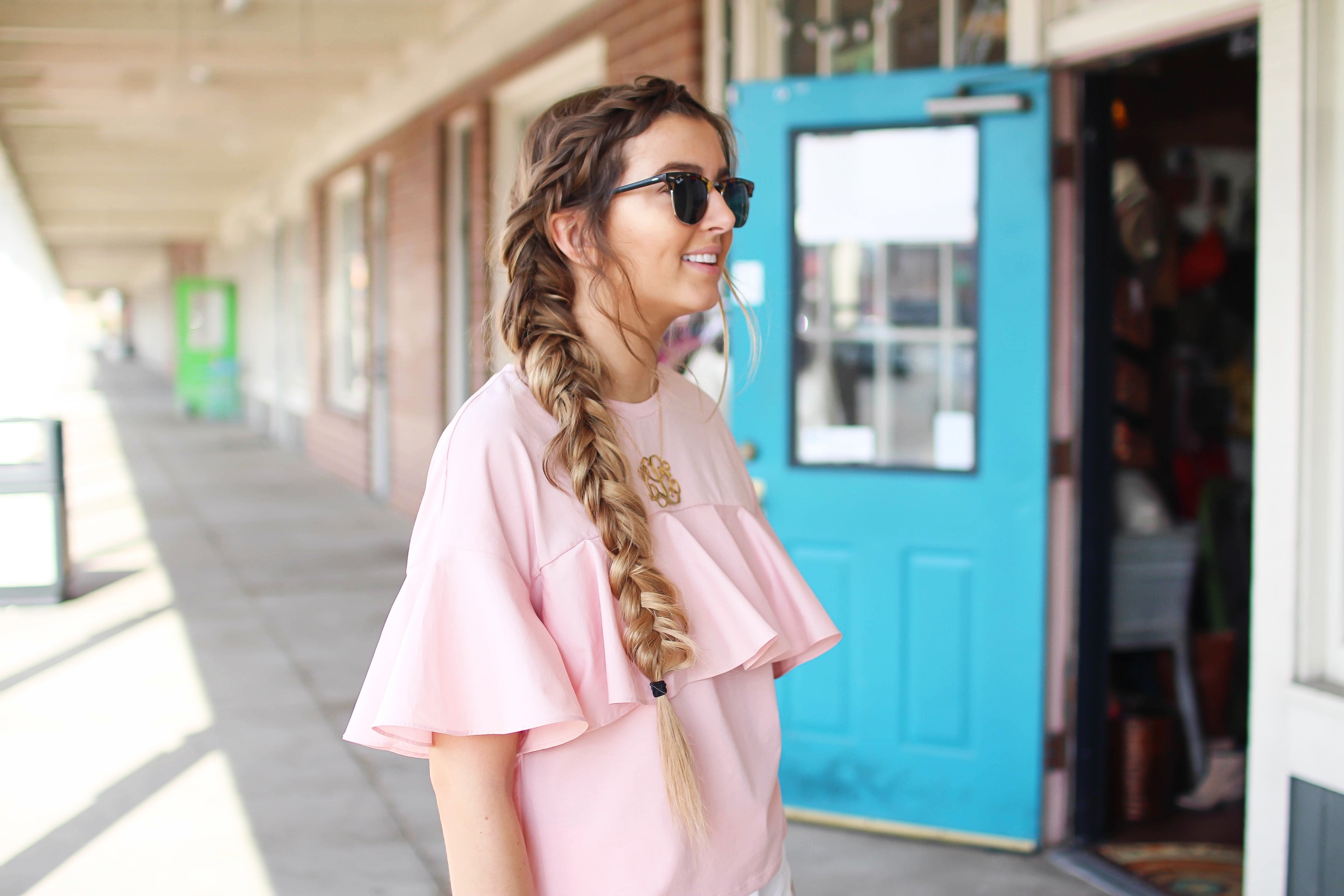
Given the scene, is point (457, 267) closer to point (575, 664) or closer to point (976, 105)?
point (976, 105)

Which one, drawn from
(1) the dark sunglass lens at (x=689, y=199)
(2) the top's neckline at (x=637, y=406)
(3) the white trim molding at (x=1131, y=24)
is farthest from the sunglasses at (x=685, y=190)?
(3) the white trim molding at (x=1131, y=24)

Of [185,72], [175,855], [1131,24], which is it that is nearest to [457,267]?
[185,72]

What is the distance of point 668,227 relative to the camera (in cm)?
124

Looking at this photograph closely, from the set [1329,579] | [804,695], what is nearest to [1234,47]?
[1329,579]

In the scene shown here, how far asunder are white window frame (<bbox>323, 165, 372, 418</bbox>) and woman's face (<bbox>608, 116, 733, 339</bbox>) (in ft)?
30.5

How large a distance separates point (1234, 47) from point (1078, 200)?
0.56 m

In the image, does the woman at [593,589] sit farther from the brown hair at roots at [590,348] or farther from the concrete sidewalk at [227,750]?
the concrete sidewalk at [227,750]

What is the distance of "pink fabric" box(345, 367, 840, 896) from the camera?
112cm

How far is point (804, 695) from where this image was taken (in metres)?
3.51

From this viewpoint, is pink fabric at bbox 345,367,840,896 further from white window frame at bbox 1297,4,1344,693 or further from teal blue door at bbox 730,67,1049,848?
teal blue door at bbox 730,67,1049,848

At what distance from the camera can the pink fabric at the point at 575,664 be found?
1.12 meters

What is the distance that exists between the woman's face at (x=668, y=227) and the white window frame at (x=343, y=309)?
30.5 feet

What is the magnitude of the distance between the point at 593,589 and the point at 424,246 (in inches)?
293

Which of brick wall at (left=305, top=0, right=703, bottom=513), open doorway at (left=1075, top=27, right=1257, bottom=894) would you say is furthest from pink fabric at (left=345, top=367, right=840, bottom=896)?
brick wall at (left=305, top=0, right=703, bottom=513)
